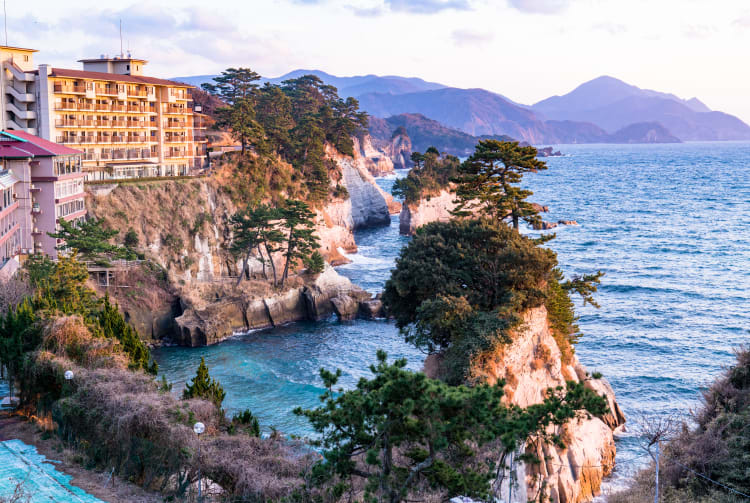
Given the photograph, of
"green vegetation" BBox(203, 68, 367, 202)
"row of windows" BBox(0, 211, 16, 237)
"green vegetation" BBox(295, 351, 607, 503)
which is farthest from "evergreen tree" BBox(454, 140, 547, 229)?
"green vegetation" BBox(203, 68, 367, 202)

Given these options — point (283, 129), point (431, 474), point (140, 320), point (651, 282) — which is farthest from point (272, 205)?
point (431, 474)

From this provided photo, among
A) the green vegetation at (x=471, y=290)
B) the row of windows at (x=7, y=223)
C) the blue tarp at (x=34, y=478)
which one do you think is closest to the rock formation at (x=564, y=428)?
the green vegetation at (x=471, y=290)

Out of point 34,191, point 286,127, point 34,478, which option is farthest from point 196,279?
point 34,478

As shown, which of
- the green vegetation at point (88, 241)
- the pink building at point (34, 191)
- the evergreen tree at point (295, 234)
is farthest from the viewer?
the evergreen tree at point (295, 234)

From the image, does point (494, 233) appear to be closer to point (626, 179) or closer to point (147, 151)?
point (147, 151)

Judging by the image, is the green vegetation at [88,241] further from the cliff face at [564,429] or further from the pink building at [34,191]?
the cliff face at [564,429]
